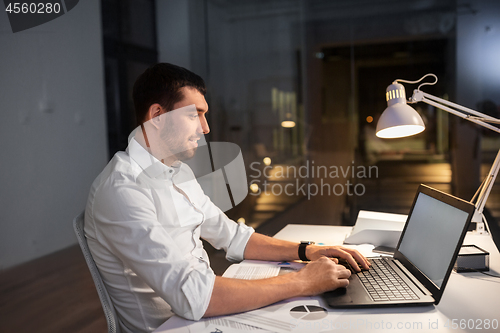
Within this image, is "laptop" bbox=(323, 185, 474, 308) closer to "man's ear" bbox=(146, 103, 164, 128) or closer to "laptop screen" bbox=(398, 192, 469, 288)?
"laptop screen" bbox=(398, 192, 469, 288)

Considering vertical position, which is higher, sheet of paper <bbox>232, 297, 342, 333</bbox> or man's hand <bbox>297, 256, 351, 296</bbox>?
man's hand <bbox>297, 256, 351, 296</bbox>

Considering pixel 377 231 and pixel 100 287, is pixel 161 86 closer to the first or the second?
pixel 100 287

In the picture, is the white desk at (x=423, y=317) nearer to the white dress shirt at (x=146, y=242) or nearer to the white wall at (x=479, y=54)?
the white dress shirt at (x=146, y=242)

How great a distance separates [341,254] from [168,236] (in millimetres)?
595

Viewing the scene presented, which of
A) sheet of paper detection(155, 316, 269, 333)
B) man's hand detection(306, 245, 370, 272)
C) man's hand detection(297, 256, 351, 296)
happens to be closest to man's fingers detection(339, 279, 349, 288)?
man's hand detection(297, 256, 351, 296)

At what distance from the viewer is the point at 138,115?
1347 millimetres

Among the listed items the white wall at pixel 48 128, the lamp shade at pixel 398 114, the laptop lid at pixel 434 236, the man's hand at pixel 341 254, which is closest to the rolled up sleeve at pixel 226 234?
the man's hand at pixel 341 254

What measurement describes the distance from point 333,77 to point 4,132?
9.03ft

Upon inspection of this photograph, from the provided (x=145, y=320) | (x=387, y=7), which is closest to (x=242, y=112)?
(x=387, y=7)

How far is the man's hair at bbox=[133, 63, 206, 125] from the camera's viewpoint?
1.29 meters

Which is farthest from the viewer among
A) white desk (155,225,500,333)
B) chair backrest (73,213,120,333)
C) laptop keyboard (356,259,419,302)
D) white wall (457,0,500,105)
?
white wall (457,0,500,105)

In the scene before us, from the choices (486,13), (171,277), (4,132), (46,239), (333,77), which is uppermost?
(486,13)

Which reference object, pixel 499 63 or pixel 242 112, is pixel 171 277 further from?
pixel 499 63

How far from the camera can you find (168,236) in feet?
3.39
